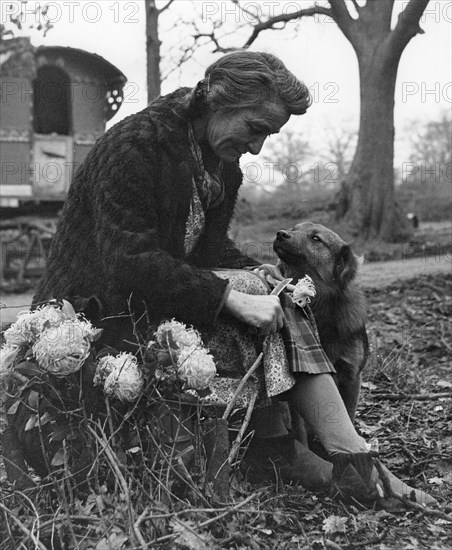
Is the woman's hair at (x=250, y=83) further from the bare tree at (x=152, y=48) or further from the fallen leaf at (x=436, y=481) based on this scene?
the bare tree at (x=152, y=48)

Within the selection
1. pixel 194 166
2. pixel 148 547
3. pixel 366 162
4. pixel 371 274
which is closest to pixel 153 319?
pixel 194 166

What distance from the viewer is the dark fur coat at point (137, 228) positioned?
2.70 m

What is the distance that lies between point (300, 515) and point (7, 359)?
3.75 feet

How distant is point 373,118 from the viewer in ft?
46.6

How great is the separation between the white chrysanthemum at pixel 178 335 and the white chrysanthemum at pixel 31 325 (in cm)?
33

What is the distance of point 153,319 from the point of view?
2818mm

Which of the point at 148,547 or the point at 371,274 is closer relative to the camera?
the point at 148,547

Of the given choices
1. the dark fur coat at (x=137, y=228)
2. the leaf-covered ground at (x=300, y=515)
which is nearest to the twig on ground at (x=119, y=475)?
A: the leaf-covered ground at (x=300, y=515)

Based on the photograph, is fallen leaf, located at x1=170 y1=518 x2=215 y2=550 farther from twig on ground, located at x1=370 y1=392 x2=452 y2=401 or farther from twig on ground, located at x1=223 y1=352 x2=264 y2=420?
twig on ground, located at x1=370 y1=392 x2=452 y2=401

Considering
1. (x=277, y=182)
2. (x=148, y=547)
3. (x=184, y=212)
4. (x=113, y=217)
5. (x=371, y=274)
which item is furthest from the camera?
(x=277, y=182)

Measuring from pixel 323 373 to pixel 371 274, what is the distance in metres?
7.70

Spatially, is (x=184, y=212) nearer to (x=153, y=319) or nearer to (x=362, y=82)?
(x=153, y=319)

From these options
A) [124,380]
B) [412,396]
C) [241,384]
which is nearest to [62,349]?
[124,380]

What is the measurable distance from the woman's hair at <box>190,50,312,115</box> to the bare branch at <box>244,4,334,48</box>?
11.5 metres
